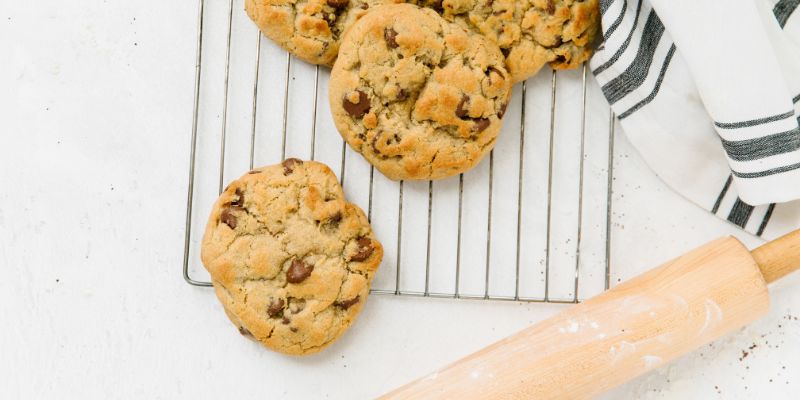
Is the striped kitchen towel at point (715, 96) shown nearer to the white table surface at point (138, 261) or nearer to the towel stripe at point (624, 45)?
the towel stripe at point (624, 45)

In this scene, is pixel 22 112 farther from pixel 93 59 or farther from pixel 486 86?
pixel 486 86

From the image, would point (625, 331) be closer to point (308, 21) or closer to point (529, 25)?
point (529, 25)

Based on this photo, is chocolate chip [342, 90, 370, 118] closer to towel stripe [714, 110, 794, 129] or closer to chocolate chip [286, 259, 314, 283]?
chocolate chip [286, 259, 314, 283]

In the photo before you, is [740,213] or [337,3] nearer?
[337,3]

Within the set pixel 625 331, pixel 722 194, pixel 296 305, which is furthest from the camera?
pixel 722 194

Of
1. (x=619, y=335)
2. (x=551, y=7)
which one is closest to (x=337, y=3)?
(x=551, y=7)

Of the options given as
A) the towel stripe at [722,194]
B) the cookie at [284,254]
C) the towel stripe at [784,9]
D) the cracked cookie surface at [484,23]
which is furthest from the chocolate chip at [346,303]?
the towel stripe at [784,9]
